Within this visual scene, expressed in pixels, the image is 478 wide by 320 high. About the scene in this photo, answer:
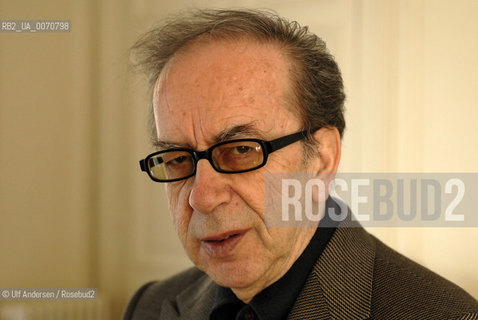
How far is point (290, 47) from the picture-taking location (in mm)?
1128

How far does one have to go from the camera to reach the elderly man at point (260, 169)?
103 cm

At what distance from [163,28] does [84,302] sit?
2.03m

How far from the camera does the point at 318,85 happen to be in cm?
116

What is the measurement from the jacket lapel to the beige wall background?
0.76m

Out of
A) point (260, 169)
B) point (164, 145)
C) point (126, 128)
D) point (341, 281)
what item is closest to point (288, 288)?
point (341, 281)

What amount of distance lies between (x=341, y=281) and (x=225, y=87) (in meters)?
0.47

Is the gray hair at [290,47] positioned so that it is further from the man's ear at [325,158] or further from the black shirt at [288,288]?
the black shirt at [288,288]

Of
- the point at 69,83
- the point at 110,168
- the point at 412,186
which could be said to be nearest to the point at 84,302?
the point at 110,168

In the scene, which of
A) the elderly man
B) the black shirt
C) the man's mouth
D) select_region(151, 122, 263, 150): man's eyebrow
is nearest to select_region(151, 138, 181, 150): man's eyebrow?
the elderly man

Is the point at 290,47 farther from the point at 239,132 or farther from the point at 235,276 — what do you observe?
the point at 235,276

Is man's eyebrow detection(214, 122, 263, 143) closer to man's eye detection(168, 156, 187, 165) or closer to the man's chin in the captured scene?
man's eye detection(168, 156, 187, 165)

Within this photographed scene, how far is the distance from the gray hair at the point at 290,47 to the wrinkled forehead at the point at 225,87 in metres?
0.03

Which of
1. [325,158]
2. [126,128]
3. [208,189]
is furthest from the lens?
[126,128]

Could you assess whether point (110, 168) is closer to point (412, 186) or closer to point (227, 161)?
point (412, 186)
